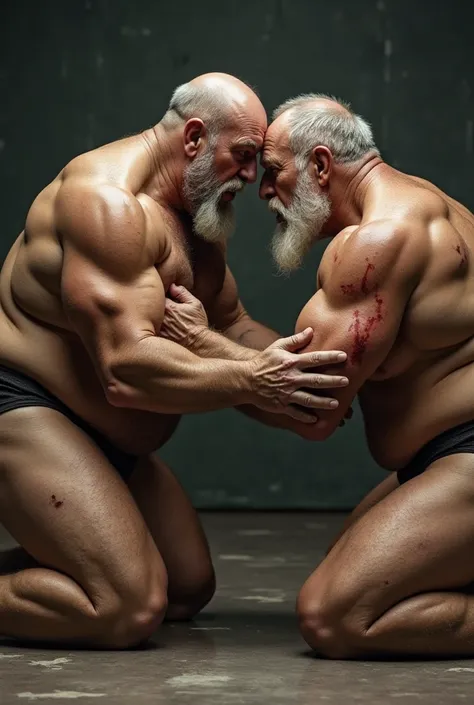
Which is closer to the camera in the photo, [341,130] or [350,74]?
[341,130]

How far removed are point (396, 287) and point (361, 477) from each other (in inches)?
175

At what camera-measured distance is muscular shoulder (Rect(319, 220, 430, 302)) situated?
3871 millimetres

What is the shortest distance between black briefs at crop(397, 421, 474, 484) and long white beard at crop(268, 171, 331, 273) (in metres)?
0.83

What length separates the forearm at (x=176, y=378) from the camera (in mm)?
3969

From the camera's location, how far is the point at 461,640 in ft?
12.8

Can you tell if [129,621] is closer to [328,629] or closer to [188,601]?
[328,629]

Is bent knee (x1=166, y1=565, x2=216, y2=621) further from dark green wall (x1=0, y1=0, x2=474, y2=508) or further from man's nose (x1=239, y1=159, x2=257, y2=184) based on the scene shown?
dark green wall (x1=0, y1=0, x2=474, y2=508)

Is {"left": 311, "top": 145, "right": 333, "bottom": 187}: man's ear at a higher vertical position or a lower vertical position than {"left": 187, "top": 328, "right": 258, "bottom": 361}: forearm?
higher

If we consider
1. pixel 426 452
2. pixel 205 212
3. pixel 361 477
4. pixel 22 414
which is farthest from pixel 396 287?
pixel 361 477

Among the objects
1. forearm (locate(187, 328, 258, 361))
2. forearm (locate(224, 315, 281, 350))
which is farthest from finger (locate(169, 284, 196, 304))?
forearm (locate(224, 315, 281, 350))

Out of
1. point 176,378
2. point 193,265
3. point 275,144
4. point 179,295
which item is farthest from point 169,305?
point 275,144

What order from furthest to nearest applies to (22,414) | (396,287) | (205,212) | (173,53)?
(173,53), (205,212), (22,414), (396,287)

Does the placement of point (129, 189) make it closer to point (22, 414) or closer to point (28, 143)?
point (22, 414)

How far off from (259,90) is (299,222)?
3800 millimetres
